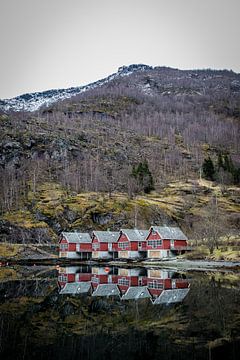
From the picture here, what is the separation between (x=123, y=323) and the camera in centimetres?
2362

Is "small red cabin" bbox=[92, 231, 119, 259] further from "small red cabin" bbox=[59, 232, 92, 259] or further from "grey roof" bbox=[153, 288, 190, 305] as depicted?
"grey roof" bbox=[153, 288, 190, 305]

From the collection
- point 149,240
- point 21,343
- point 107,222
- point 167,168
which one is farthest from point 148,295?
point 167,168

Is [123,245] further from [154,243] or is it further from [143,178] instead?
[143,178]

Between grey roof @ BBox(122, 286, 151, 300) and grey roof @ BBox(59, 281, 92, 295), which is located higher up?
grey roof @ BBox(122, 286, 151, 300)

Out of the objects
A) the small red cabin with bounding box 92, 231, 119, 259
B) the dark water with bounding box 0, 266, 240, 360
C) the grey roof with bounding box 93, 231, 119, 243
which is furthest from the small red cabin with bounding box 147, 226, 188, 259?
the dark water with bounding box 0, 266, 240, 360

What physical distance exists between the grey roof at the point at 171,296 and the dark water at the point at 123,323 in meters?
0.08

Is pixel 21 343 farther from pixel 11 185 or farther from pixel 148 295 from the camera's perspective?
pixel 11 185

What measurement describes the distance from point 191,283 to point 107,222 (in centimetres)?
7069

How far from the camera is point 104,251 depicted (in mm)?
94562

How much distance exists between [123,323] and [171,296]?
33.2 ft

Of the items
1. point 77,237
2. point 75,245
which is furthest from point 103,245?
point 77,237

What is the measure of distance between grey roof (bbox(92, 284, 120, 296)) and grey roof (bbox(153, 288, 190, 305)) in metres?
4.76

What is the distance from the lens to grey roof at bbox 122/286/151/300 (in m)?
33.3

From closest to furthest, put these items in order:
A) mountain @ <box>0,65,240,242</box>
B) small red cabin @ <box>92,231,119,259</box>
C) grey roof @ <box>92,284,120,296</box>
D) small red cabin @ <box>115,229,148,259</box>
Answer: grey roof @ <box>92,284,120,296</box>
small red cabin @ <box>115,229,148,259</box>
small red cabin @ <box>92,231,119,259</box>
mountain @ <box>0,65,240,242</box>
